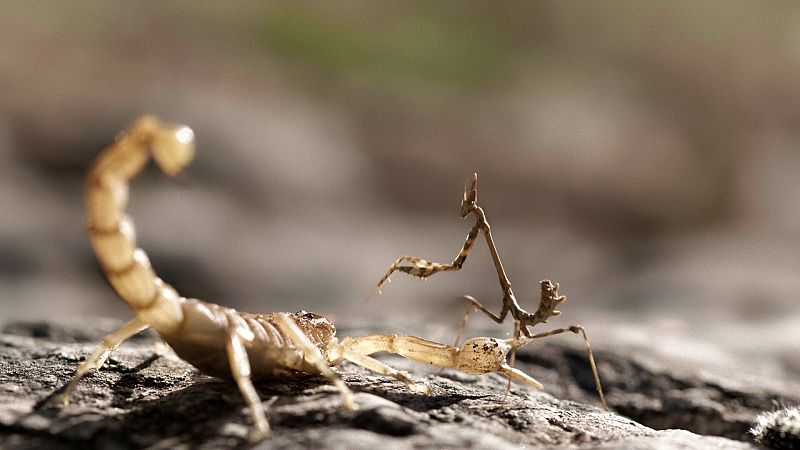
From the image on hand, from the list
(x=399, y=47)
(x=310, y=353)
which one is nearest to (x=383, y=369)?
(x=310, y=353)

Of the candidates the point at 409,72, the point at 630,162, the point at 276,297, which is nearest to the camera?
the point at 276,297

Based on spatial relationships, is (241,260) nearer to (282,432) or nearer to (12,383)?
(12,383)

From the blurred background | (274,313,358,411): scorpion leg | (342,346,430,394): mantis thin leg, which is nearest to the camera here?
(274,313,358,411): scorpion leg

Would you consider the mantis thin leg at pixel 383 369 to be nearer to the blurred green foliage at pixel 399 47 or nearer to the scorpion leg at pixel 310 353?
the scorpion leg at pixel 310 353

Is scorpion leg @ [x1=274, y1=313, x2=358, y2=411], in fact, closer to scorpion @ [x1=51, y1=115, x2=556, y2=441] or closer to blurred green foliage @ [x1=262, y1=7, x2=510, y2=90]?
scorpion @ [x1=51, y1=115, x2=556, y2=441]

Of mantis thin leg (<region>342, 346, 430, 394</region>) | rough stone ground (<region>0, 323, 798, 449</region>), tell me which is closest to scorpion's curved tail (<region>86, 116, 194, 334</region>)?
rough stone ground (<region>0, 323, 798, 449</region>)

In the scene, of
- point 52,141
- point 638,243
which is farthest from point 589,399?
point 52,141

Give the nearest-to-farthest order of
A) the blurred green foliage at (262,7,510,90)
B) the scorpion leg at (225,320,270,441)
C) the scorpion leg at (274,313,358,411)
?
the scorpion leg at (225,320,270,441), the scorpion leg at (274,313,358,411), the blurred green foliage at (262,7,510,90)

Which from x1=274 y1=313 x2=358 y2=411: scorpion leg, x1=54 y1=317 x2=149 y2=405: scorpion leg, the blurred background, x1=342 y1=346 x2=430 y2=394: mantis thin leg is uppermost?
the blurred background
